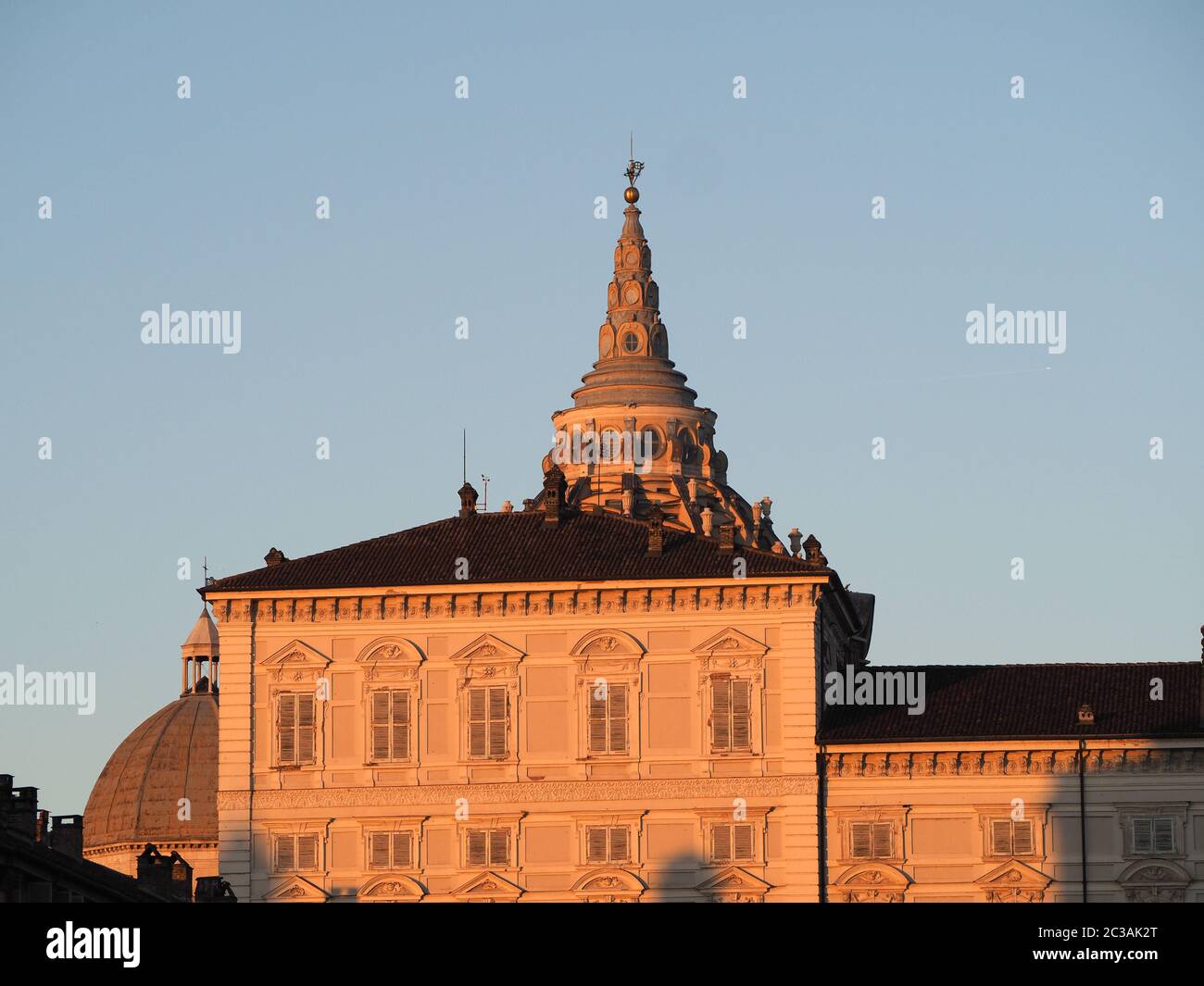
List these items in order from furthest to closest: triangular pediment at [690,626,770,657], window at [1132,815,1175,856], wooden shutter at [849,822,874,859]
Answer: triangular pediment at [690,626,770,657]
wooden shutter at [849,822,874,859]
window at [1132,815,1175,856]

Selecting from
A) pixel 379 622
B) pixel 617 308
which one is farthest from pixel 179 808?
pixel 379 622

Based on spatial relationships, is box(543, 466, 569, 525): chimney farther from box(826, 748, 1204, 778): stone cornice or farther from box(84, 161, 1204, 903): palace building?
box(826, 748, 1204, 778): stone cornice

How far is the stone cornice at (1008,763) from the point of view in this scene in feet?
268

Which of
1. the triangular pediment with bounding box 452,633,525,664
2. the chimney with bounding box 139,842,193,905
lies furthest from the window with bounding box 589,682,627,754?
the chimney with bounding box 139,842,193,905

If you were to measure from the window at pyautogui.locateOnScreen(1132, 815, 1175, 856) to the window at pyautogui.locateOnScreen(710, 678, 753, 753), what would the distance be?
422 inches

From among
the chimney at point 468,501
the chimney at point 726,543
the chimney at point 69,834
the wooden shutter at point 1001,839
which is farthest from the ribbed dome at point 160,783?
the wooden shutter at point 1001,839

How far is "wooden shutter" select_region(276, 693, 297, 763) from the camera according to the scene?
85.9 metres

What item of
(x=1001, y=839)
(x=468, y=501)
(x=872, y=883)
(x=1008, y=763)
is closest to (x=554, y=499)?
(x=468, y=501)

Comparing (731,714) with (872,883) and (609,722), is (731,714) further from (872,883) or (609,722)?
(872,883)

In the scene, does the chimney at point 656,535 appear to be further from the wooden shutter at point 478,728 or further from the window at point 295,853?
the window at point 295,853

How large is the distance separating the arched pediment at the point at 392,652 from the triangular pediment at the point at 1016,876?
16904 millimetres

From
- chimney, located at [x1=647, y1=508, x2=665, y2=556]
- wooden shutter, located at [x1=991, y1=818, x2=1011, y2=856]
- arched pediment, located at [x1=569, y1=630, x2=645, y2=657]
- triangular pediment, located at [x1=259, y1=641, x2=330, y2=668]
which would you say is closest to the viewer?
wooden shutter, located at [x1=991, y1=818, x2=1011, y2=856]

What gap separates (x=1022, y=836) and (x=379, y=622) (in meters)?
18.8
